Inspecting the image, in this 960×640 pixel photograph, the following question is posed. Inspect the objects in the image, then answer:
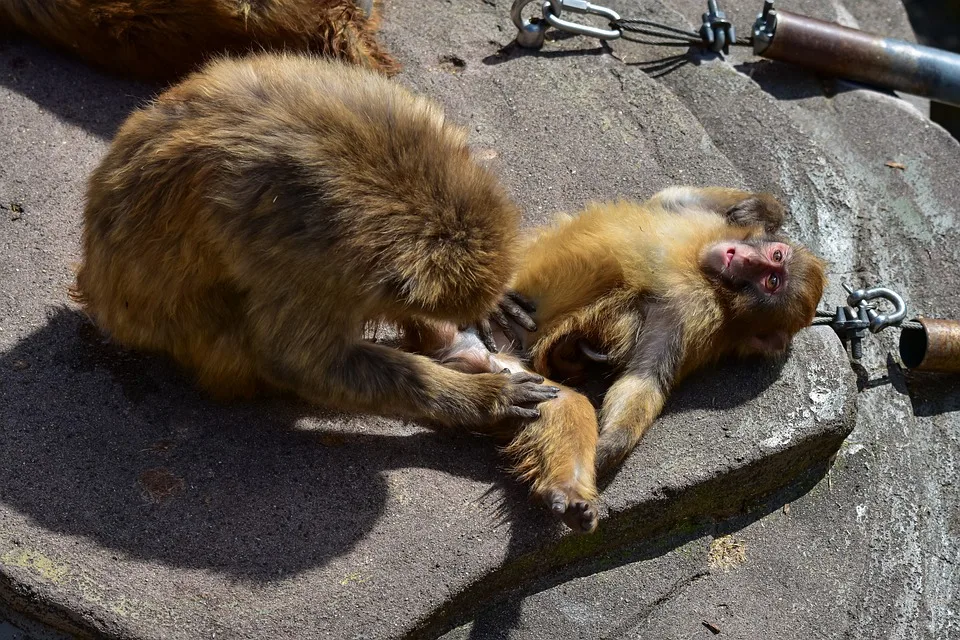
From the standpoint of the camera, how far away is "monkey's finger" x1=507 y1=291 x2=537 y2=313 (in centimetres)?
486

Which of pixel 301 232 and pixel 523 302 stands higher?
pixel 301 232

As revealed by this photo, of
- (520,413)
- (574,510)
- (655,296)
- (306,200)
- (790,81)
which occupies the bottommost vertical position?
(574,510)

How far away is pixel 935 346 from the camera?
5.11m

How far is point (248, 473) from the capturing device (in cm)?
400

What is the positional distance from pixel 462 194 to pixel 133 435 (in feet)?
5.76

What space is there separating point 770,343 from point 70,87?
415 cm

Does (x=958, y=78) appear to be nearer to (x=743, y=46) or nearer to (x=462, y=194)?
(x=743, y=46)

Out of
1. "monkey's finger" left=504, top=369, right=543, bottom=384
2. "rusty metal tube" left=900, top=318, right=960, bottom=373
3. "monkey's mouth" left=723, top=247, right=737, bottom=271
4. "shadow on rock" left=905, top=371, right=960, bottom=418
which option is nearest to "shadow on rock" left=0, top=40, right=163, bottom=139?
"monkey's finger" left=504, top=369, right=543, bottom=384

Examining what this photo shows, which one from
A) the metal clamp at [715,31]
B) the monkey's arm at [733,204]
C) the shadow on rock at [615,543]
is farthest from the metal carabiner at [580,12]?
the shadow on rock at [615,543]

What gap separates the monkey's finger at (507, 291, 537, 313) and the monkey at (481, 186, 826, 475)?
27mm

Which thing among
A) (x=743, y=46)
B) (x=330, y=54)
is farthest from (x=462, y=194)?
(x=743, y=46)

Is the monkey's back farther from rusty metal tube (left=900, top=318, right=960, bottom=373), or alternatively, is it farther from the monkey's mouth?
rusty metal tube (left=900, top=318, right=960, bottom=373)

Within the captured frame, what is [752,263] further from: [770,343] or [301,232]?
[301,232]

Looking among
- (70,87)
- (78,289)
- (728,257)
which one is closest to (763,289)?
(728,257)
